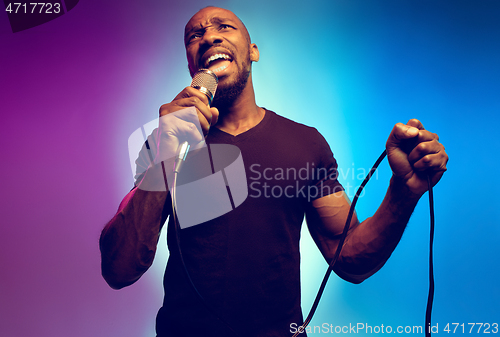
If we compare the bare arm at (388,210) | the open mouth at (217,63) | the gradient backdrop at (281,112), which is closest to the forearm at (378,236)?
the bare arm at (388,210)

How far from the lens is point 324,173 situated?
37.4 inches

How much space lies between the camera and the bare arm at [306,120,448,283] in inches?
23.9

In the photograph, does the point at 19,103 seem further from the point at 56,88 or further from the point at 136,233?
the point at 136,233

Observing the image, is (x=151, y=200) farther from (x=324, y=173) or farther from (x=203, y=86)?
(x=324, y=173)

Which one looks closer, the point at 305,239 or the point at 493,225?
the point at 493,225

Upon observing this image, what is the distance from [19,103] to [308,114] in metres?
1.51

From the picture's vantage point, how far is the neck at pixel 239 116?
0.98 meters

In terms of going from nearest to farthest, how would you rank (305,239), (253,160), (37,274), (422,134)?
(422,134) < (253,160) < (37,274) < (305,239)

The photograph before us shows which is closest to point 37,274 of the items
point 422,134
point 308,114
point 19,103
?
point 19,103

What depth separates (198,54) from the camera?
957 mm

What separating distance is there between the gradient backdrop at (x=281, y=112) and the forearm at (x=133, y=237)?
0.85 m

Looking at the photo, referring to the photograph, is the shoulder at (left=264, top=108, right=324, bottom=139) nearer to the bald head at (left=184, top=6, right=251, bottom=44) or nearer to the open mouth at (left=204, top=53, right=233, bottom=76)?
the open mouth at (left=204, top=53, right=233, bottom=76)

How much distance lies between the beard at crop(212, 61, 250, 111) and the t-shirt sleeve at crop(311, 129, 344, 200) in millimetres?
304

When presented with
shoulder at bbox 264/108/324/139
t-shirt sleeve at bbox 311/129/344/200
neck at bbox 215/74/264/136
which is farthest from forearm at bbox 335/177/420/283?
neck at bbox 215/74/264/136
